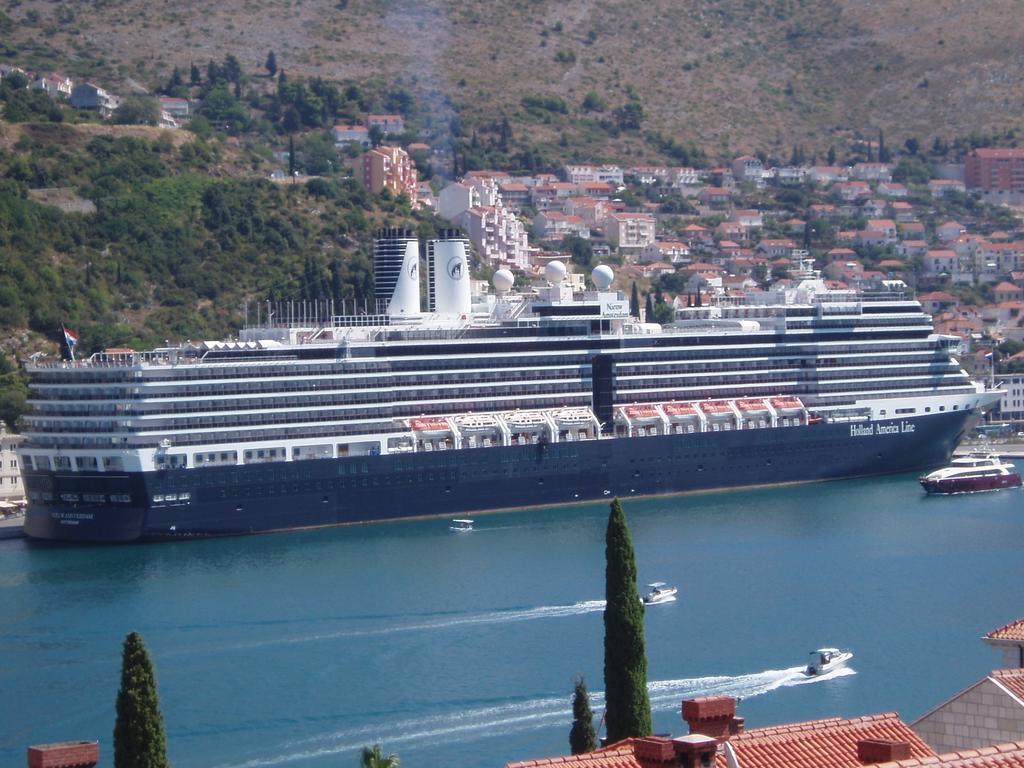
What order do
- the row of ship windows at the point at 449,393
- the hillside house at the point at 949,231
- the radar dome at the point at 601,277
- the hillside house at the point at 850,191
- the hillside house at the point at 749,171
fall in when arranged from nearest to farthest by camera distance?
the row of ship windows at the point at 449,393
the radar dome at the point at 601,277
the hillside house at the point at 949,231
the hillside house at the point at 850,191
the hillside house at the point at 749,171

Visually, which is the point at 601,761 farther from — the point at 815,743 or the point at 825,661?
the point at 825,661

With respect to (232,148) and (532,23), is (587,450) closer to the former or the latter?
(232,148)

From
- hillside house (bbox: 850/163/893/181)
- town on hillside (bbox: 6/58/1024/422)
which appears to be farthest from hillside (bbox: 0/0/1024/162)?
hillside house (bbox: 850/163/893/181)

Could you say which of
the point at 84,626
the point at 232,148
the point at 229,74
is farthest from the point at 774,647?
the point at 229,74

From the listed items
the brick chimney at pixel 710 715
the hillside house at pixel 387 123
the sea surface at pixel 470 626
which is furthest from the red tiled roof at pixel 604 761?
the hillside house at pixel 387 123

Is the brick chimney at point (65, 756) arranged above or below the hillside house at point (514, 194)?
below

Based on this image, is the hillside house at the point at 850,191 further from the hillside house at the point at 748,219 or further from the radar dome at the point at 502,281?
the radar dome at the point at 502,281

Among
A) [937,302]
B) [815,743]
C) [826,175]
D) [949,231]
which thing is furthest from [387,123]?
[815,743]

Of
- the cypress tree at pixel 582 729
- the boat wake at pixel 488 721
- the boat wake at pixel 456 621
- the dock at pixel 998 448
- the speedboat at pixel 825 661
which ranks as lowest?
the boat wake at pixel 488 721
